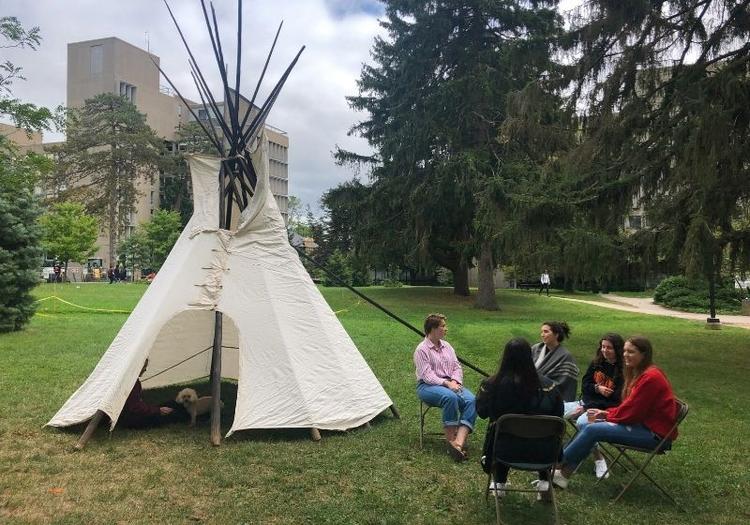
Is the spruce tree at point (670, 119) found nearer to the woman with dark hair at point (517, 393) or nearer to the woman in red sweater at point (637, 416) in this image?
the woman in red sweater at point (637, 416)

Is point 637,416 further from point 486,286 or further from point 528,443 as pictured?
point 486,286

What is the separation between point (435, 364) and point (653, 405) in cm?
215

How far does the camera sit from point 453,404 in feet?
19.1

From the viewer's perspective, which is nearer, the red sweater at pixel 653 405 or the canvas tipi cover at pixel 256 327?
the red sweater at pixel 653 405

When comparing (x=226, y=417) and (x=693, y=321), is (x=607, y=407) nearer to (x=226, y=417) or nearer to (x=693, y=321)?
(x=226, y=417)

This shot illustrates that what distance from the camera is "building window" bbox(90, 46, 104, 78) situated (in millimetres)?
63487

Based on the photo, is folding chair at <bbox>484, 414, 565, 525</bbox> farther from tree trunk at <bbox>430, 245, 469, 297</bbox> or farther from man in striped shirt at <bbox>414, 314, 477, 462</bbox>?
tree trunk at <bbox>430, 245, 469, 297</bbox>

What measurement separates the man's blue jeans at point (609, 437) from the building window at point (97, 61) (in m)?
→ 69.3

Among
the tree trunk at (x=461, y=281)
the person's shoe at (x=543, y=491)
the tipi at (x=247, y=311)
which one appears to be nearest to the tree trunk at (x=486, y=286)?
the tree trunk at (x=461, y=281)

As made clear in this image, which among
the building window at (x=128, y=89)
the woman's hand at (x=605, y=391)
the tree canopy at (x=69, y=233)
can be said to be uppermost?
the building window at (x=128, y=89)

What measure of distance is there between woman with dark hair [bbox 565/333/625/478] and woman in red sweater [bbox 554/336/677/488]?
498 millimetres

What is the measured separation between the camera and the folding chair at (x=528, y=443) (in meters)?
4.29

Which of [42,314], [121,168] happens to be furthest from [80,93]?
[42,314]

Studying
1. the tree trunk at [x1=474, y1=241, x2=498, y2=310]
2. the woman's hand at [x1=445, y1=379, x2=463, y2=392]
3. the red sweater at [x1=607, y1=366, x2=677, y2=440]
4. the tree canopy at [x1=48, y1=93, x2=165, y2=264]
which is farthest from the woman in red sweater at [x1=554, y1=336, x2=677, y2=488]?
the tree canopy at [x1=48, y1=93, x2=165, y2=264]
